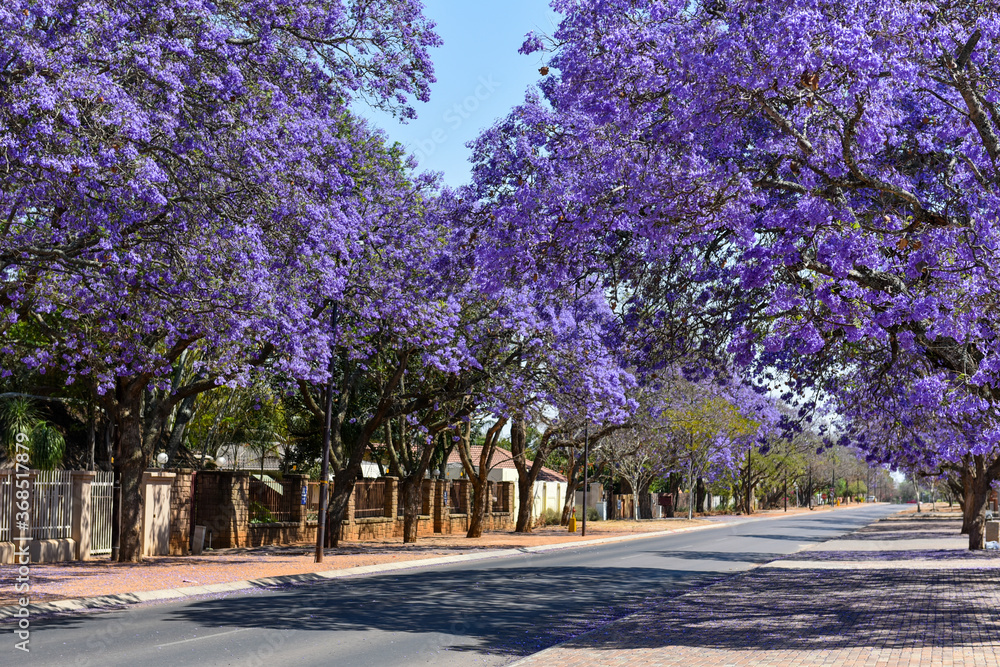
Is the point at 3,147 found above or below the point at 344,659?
above

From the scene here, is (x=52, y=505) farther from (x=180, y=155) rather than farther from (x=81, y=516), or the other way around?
(x=180, y=155)

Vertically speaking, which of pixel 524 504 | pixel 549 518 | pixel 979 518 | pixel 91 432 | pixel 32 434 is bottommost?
pixel 549 518

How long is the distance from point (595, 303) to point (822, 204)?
32.6 feet

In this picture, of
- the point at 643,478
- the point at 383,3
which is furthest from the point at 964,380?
the point at 643,478

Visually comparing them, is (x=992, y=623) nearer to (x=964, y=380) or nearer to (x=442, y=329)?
(x=964, y=380)

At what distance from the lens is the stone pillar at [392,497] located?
37062 millimetres

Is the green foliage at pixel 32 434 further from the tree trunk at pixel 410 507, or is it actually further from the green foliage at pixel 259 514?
the tree trunk at pixel 410 507

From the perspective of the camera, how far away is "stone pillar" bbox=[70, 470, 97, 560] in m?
22.0

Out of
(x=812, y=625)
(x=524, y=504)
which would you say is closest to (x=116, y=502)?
(x=812, y=625)

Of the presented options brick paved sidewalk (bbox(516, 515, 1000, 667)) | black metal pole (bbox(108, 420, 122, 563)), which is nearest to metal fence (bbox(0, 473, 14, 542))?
black metal pole (bbox(108, 420, 122, 563))

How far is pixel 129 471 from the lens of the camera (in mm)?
21875

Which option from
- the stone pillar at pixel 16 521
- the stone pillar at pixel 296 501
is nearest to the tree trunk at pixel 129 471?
the stone pillar at pixel 16 521

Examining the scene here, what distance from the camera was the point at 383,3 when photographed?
49.4ft

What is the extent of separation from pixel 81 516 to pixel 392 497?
16142mm
